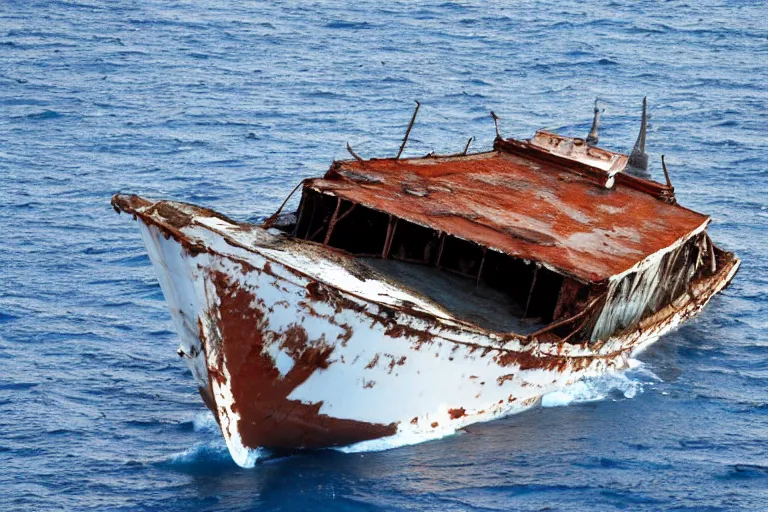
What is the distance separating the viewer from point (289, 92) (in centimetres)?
A: 4172

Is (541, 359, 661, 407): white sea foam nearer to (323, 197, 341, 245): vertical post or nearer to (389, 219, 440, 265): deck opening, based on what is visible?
(389, 219, 440, 265): deck opening

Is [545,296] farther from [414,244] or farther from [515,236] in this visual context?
[414,244]

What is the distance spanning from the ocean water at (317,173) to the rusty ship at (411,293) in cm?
83

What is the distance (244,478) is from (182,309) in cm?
279

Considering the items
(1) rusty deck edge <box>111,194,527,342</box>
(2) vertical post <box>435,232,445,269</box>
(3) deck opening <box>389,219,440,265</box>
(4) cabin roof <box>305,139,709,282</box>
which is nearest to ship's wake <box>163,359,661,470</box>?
(1) rusty deck edge <box>111,194,527,342</box>

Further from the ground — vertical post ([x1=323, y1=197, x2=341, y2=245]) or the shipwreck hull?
vertical post ([x1=323, y1=197, x2=341, y2=245])

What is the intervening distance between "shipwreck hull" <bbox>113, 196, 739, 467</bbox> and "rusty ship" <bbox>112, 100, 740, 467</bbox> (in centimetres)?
3

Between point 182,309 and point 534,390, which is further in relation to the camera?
point 534,390

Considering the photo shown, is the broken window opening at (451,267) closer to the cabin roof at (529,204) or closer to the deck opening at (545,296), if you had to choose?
the deck opening at (545,296)

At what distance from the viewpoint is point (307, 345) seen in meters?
17.0

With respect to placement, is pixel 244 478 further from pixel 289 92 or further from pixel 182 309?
pixel 289 92

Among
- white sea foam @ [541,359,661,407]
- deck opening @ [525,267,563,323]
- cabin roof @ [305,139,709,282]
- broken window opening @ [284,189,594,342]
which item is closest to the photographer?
broken window opening @ [284,189,594,342]

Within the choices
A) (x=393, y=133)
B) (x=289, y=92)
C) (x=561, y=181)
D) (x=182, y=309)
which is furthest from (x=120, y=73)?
(x=182, y=309)

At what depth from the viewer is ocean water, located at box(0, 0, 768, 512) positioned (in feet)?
59.4
